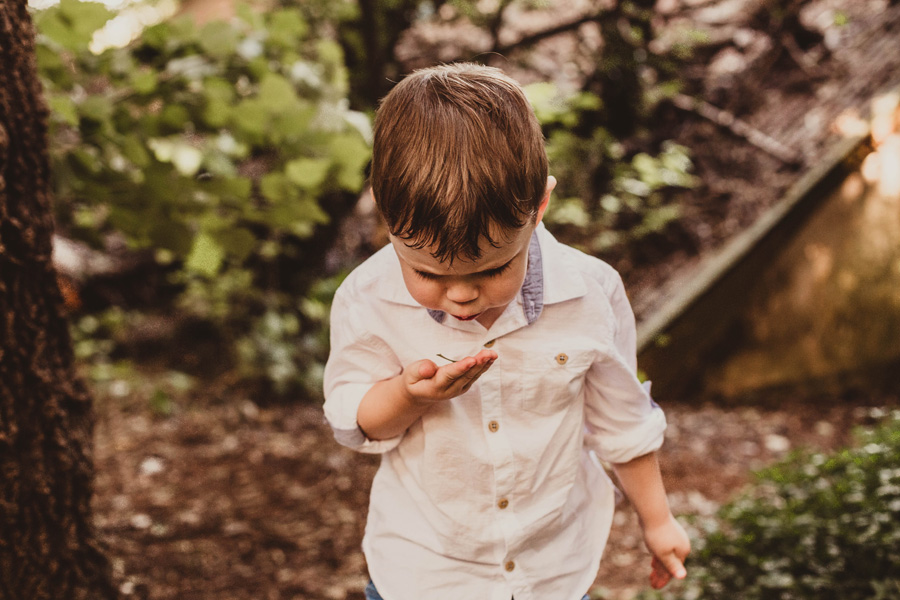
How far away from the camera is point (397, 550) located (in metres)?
1.49

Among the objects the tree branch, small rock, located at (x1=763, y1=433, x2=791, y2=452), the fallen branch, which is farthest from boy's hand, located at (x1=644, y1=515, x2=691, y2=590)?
Answer: the fallen branch

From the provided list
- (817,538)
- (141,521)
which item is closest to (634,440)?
(817,538)

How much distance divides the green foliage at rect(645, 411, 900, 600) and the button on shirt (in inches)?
45.3

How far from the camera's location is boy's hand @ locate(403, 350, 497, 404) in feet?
3.92

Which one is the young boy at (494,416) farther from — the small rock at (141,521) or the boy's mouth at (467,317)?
the small rock at (141,521)

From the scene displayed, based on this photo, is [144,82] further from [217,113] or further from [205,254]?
[205,254]

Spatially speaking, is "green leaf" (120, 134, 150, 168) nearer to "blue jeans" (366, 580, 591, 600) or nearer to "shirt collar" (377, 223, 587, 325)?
"shirt collar" (377, 223, 587, 325)

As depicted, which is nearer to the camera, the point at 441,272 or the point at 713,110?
the point at 441,272

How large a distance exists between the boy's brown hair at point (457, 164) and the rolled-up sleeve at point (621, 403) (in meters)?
0.41

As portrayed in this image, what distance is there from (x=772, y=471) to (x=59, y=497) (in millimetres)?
2557

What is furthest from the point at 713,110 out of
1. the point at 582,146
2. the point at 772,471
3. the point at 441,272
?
the point at 441,272

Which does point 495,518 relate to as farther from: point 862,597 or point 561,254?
point 862,597

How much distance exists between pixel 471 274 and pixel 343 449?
319 centimetres

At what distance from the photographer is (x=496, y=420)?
1.41 metres
